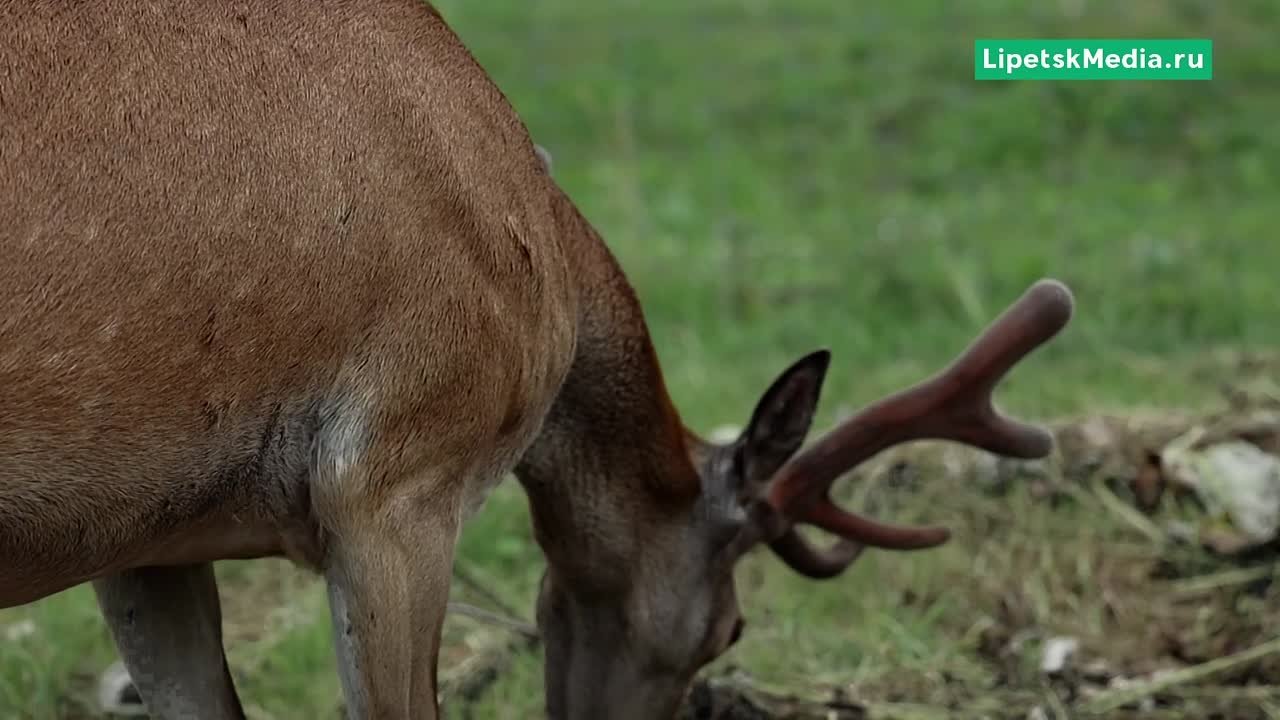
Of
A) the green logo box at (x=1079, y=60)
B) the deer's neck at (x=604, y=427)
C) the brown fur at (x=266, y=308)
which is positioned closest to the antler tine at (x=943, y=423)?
the deer's neck at (x=604, y=427)

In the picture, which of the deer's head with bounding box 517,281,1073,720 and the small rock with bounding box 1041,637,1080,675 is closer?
the deer's head with bounding box 517,281,1073,720

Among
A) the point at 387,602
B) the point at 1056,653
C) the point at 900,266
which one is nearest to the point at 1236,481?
the point at 1056,653

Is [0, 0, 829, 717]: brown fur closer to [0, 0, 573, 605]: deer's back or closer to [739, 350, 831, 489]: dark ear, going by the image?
[0, 0, 573, 605]: deer's back

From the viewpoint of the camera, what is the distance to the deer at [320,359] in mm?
3117

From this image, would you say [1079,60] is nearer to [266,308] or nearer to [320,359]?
[320,359]

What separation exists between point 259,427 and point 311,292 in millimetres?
243

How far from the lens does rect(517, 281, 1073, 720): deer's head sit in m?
4.34

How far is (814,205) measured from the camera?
10641mm

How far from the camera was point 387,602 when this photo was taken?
11.7ft

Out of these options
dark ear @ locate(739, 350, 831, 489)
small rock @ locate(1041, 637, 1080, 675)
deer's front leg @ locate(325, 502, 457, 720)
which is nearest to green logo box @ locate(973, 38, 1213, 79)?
small rock @ locate(1041, 637, 1080, 675)

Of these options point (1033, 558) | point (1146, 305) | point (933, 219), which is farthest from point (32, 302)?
point (933, 219)

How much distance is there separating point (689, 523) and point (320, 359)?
128 centimetres

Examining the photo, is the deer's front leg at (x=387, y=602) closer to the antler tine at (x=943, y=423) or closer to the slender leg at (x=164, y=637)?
the slender leg at (x=164, y=637)

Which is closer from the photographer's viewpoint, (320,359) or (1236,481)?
(320,359)
